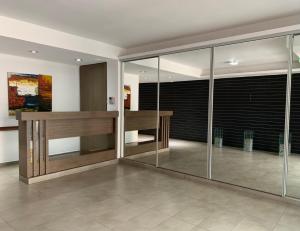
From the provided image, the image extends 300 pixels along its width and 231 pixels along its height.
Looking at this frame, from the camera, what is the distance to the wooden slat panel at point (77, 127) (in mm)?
4332

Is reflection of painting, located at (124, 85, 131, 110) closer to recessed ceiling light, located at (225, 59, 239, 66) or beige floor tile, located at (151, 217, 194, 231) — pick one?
recessed ceiling light, located at (225, 59, 239, 66)

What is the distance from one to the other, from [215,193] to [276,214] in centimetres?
93

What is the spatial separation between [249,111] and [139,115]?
3.43m

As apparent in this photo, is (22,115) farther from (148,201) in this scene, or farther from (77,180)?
(148,201)

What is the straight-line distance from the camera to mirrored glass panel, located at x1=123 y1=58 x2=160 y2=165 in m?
5.66

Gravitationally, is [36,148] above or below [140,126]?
below

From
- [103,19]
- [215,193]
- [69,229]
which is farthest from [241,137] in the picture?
[69,229]

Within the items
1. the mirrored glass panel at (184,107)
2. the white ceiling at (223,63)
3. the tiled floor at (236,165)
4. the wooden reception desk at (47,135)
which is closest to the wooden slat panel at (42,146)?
the wooden reception desk at (47,135)

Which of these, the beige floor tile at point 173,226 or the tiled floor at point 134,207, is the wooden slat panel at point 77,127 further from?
the beige floor tile at point 173,226

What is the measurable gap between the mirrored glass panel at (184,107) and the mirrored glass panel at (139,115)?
0.36m

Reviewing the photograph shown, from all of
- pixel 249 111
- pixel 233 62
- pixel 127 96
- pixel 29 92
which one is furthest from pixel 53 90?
pixel 249 111

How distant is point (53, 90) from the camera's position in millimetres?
5797

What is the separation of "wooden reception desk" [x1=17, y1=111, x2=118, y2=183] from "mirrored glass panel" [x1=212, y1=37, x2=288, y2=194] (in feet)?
8.98

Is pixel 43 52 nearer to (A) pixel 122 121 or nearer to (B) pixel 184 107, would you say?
(A) pixel 122 121
